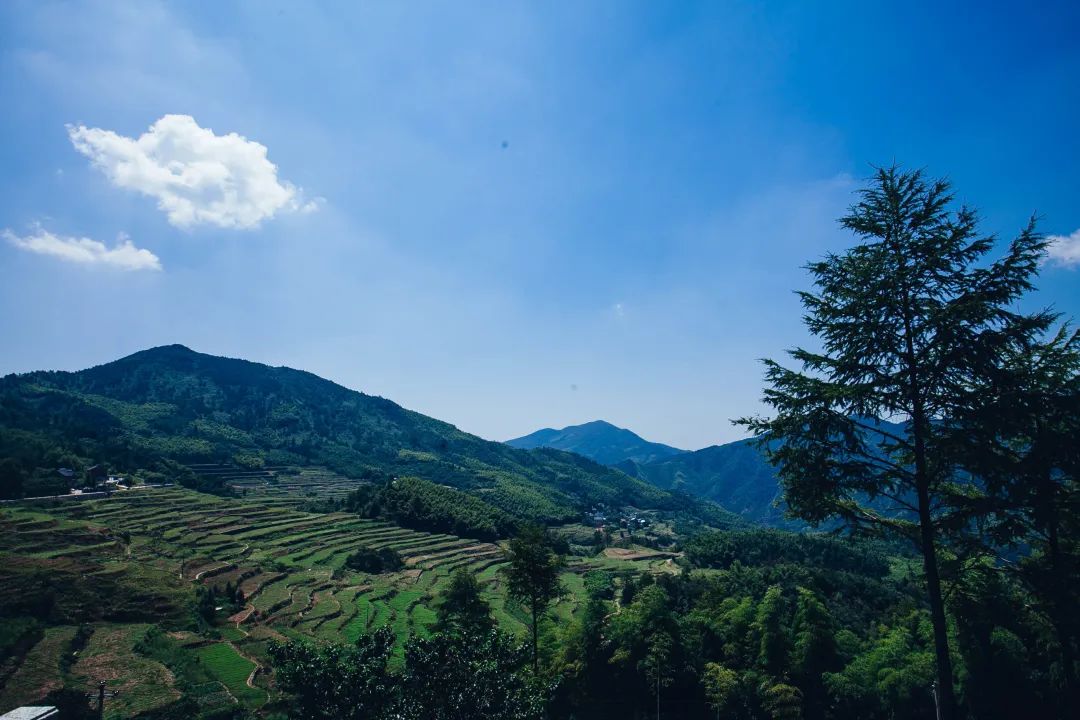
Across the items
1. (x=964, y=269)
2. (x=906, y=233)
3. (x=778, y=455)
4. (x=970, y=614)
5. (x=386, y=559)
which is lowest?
(x=386, y=559)

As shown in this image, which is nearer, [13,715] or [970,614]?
[970,614]

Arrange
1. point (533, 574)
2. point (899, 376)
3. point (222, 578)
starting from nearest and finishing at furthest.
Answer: point (899, 376) → point (533, 574) → point (222, 578)

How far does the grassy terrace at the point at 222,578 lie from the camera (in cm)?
2883

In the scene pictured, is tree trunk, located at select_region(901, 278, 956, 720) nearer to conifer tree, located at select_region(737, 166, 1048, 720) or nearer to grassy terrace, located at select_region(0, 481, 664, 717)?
conifer tree, located at select_region(737, 166, 1048, 720)

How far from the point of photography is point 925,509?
354 inches

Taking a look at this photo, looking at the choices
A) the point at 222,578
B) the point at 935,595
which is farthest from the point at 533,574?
the point at 222,578

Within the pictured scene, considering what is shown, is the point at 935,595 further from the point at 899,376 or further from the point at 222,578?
the point at 222,578

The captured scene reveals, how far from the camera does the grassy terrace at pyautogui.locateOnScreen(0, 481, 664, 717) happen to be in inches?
1135

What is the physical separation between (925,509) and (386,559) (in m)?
65.3

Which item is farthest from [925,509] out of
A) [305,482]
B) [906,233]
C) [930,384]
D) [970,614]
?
[305,482]

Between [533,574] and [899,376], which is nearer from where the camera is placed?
[899,376]

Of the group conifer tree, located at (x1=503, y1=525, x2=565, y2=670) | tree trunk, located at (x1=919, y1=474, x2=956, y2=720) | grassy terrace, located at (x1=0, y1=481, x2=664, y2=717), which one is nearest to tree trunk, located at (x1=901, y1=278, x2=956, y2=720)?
tree trunk, located at (x1=919, y1=474, x2=956, y2=720)

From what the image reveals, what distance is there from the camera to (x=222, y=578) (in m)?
46.9

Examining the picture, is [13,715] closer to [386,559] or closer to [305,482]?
[386,559]
